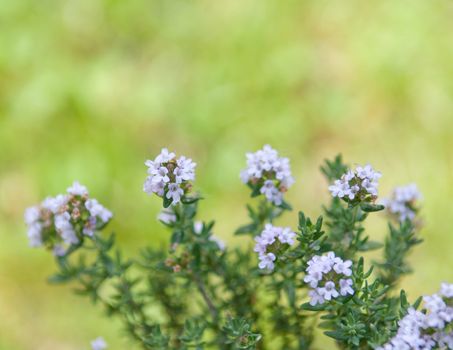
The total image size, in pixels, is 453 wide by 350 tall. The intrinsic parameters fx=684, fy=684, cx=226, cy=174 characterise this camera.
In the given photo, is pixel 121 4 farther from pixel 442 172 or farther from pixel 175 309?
Result: pixel 175 309

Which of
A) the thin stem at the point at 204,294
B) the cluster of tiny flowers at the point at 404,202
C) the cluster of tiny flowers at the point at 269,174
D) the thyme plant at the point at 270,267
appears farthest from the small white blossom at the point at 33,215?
the cluster of tiny flowers at the point at 404,202

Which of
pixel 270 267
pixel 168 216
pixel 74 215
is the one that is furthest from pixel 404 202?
pixel 74 215

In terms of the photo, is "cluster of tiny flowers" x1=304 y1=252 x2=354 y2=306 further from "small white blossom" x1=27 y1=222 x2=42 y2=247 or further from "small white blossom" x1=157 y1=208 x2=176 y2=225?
"small white blossom" x1=27 y1=222 x2=42 y2=247

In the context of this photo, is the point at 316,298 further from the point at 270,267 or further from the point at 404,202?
the point at 404,202

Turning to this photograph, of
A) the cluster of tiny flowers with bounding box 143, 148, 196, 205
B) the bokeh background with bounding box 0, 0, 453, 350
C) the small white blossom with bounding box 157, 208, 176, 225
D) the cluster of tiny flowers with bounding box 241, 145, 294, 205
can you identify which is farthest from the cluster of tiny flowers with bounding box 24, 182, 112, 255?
the bokeh background with bounding box 0, 0, 453, 350

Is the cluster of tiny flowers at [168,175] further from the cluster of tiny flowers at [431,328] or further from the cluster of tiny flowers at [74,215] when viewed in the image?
the cluster of tiny flowers at [431,328]

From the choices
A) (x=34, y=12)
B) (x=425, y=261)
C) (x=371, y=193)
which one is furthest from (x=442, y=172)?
(x=34, y=12)

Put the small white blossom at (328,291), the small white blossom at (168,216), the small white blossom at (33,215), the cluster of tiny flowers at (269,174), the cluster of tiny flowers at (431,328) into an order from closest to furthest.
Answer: the cluster of tiny flowers at (431,328) → the small white blossom at (328,291) → the cluster of tiny flowers at (269,174) → the small white blossom at (168,216) → the small white blossom at (33,215)

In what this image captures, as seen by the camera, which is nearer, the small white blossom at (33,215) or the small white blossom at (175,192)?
the small white blossom at (175,192)
